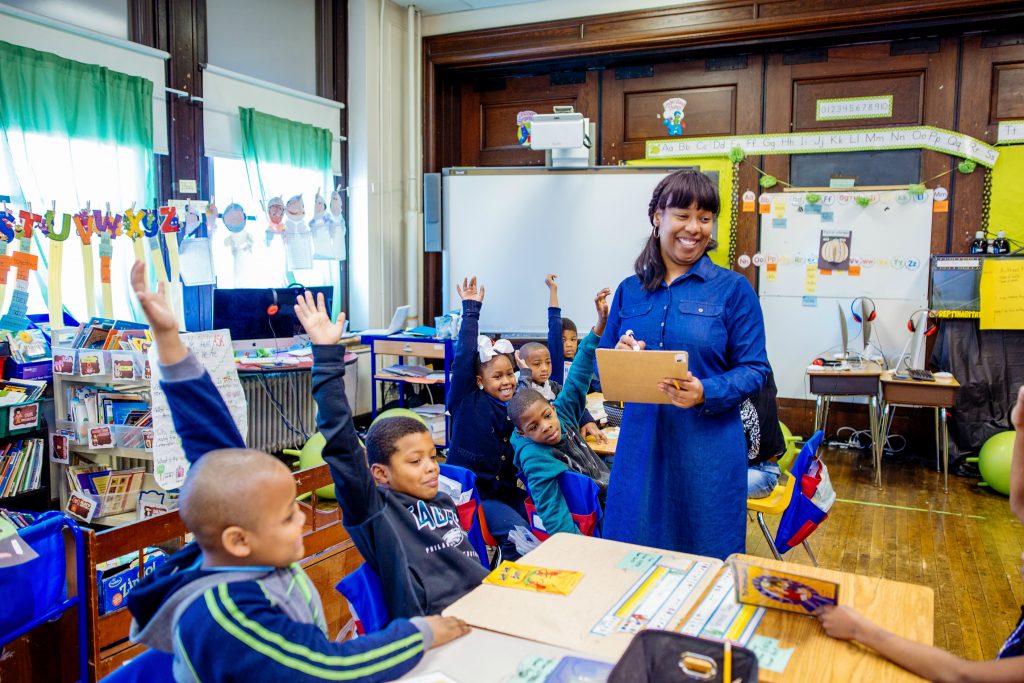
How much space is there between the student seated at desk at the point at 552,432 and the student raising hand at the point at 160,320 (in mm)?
1192

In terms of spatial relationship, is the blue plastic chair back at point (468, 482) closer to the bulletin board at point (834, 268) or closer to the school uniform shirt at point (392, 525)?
the school uniform shirt at point (392, 525)

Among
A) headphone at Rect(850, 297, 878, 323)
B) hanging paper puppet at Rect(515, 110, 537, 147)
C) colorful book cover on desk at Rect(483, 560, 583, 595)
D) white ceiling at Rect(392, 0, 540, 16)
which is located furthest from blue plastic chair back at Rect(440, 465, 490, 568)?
white ceiling at Rect(392, 0, 540, 16)

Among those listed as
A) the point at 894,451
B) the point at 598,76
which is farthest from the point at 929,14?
the point at 894,451

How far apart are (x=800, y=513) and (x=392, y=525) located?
5.21 feet

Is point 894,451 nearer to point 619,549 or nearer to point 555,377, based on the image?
point 555,377

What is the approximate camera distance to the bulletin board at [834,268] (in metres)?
5.39

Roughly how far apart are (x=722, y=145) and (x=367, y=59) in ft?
9.20

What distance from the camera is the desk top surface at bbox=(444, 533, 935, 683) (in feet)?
3.62

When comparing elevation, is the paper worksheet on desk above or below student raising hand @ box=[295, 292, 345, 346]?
below

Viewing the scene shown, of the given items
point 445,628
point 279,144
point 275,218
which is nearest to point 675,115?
point 279,144

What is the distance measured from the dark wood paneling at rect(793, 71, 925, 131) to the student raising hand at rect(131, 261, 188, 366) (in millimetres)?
5335

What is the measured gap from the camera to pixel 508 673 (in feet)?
3.55

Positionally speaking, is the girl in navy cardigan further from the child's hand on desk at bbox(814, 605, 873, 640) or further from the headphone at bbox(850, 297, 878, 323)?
the headphone at bbox(850, 297, 878, 323)

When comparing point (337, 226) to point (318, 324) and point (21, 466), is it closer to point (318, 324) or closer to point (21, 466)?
point (21, 466)
